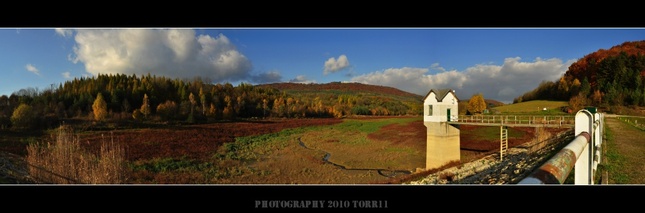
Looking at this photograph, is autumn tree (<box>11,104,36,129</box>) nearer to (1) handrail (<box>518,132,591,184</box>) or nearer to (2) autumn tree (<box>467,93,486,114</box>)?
(1) handrail (<box>518,132,591,184</box>)

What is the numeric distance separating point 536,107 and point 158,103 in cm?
2017

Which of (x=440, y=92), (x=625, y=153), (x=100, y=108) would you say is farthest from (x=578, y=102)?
(x=100, y=108)

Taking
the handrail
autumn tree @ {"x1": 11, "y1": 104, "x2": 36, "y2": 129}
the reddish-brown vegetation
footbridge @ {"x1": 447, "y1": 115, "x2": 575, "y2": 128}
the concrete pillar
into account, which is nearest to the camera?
the handrail

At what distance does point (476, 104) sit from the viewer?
921 inches

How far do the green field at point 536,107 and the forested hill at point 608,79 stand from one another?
777 millimetres

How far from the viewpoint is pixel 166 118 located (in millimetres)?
17297

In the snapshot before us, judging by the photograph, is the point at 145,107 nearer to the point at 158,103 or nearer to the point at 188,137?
the point at 158,103

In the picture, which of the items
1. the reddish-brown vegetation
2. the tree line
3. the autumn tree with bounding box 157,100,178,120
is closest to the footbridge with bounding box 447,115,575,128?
the tree line

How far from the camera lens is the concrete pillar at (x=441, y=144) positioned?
57.1ft

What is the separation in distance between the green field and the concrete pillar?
13.2 feet

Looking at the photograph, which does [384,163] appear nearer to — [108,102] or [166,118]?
[166,118]

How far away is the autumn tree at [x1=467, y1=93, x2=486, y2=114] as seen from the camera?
2298 centimetres

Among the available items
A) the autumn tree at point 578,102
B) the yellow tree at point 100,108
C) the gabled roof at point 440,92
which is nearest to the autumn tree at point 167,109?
the yellow tree at point 100,108

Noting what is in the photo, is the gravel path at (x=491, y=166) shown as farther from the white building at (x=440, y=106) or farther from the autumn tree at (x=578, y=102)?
the white building at (x=440, y=106)
